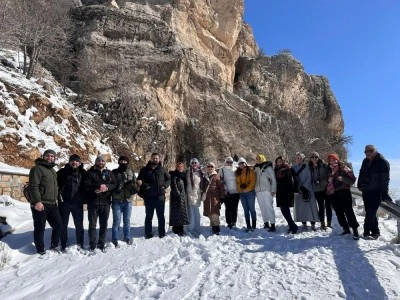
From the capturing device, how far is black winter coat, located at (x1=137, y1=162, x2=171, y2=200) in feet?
24.0

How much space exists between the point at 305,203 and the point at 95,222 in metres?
4.47

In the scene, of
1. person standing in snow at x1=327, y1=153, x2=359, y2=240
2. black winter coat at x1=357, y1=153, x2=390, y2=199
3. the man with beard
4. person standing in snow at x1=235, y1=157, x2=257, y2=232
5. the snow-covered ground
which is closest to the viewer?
the snow-covered ground

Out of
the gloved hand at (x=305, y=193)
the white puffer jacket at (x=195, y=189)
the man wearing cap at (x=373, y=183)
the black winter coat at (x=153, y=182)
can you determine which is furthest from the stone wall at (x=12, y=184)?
the man wearing cap at (x=373, y=183)

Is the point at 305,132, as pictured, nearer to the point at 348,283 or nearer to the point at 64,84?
the point at 64,84

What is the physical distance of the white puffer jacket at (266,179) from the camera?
796 cm

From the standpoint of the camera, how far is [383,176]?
6.80 m

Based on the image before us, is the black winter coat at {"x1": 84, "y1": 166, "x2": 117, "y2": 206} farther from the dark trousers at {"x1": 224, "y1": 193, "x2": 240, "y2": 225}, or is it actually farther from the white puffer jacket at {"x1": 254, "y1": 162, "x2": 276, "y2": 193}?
the white puffer jacket at {"x1": 254, "y1": 162, "x2": 276, "y2": 193}

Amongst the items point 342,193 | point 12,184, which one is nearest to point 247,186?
point 342,193

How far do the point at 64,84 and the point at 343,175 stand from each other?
1884 cm

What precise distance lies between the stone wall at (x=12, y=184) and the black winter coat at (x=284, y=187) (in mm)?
6948

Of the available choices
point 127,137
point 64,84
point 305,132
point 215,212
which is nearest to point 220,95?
point 127,137

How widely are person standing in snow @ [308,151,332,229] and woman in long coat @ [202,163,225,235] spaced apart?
206 cm

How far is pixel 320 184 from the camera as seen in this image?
790 centimetres

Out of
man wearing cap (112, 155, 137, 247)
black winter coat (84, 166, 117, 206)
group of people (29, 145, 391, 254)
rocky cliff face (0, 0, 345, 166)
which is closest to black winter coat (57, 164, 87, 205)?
group of people (29, 145, 391, 254)
